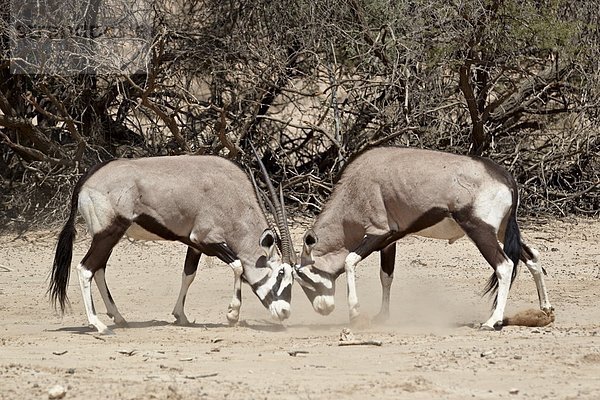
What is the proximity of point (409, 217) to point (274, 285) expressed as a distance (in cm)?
135

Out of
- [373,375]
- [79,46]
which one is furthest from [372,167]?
[79,46]

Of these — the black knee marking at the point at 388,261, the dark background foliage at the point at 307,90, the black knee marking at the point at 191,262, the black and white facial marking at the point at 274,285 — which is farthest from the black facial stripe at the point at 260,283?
the dark background foliage at the point at 307,90

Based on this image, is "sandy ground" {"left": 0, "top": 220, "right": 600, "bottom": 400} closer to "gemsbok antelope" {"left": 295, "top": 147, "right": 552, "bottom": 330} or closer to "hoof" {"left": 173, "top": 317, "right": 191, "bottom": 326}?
"hoof" {"left": 173, "top": 317, "right": 191, "bottom": 326}

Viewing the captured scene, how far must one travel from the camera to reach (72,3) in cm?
1397

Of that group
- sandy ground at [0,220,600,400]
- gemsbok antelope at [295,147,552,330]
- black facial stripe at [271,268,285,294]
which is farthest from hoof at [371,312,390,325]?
black facial stripe at [271,268,285,294]

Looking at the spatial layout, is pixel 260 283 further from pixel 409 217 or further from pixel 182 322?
pixel 409 217

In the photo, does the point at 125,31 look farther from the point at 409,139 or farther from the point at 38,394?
the point at 38,394

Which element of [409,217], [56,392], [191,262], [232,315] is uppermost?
[409,217]

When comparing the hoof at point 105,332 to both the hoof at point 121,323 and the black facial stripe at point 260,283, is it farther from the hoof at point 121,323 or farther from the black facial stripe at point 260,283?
the black facial stripe at point 260,283

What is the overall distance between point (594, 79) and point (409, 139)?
2.57 m

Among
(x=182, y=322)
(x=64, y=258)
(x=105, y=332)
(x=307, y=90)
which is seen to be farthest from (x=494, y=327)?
(x=307, y=90)

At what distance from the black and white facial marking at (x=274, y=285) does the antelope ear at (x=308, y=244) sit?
256 millimetres

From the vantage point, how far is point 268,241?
391 inches

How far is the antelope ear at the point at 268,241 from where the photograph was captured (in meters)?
9.89
